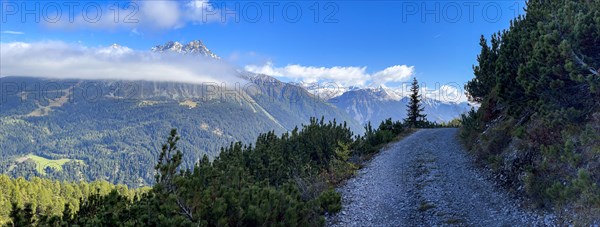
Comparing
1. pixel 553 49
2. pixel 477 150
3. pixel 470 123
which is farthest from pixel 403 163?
pixel 553 49

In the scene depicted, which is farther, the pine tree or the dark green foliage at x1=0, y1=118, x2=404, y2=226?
the pine tree

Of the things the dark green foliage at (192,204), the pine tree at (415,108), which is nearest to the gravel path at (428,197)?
the dark green foliage at (192,204)

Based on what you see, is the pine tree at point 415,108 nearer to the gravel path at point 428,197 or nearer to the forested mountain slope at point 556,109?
the gravel path at point 428,197

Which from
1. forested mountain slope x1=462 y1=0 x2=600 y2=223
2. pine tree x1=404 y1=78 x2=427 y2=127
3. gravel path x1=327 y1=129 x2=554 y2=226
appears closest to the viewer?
forested mountain slope x1=462 y1=0 x2=600 y2=223

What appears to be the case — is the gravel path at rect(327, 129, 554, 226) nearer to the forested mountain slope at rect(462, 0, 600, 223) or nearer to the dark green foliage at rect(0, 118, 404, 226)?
the forested mountain slope at rect(462, 0, 600, 223)

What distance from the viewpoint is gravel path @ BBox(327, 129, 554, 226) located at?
9.10m

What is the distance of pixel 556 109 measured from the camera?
930 cm

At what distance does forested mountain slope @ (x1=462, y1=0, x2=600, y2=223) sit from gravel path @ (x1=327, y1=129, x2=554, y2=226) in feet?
2.68

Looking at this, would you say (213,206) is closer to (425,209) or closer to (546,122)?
(425,209)

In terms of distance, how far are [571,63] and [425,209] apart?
5.51 metres

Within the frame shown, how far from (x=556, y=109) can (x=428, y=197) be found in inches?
182

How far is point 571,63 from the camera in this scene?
301 inches

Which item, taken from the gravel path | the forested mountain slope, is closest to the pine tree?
the gravel path

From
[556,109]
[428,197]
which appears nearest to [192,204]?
[428,197]
